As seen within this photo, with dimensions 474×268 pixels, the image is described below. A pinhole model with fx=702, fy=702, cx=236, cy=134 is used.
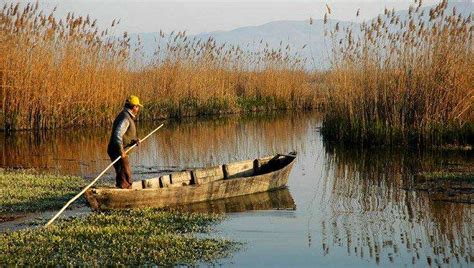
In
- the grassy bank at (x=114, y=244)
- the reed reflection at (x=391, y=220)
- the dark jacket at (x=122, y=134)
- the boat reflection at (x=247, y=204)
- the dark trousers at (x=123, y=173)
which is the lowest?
the reed reflection at (x=391, y=220)

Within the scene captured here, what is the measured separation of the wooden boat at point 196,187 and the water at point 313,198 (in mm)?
261

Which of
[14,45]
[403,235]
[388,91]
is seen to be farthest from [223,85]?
[403,235]

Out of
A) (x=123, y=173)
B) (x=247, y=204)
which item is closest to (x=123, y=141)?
(x=123, y=173)

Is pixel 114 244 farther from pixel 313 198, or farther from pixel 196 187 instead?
pixel 313 198

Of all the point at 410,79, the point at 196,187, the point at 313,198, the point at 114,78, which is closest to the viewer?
the point at 196,187

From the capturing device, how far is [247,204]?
41.4ft

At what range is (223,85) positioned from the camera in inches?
1223

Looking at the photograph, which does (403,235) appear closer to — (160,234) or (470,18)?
(160,234)

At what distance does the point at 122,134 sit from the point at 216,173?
2685 millimetres

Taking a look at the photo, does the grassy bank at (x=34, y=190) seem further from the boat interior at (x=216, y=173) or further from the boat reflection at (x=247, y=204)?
the boat reflection at (x=247, y=204)

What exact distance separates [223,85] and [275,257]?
22.4 meters

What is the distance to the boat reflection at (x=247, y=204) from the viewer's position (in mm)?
12098

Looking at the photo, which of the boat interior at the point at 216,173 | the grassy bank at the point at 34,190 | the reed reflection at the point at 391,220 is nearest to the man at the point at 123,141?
the boat interior at the point at 216,173

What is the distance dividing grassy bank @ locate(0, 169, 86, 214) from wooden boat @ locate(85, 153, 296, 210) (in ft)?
3.62
